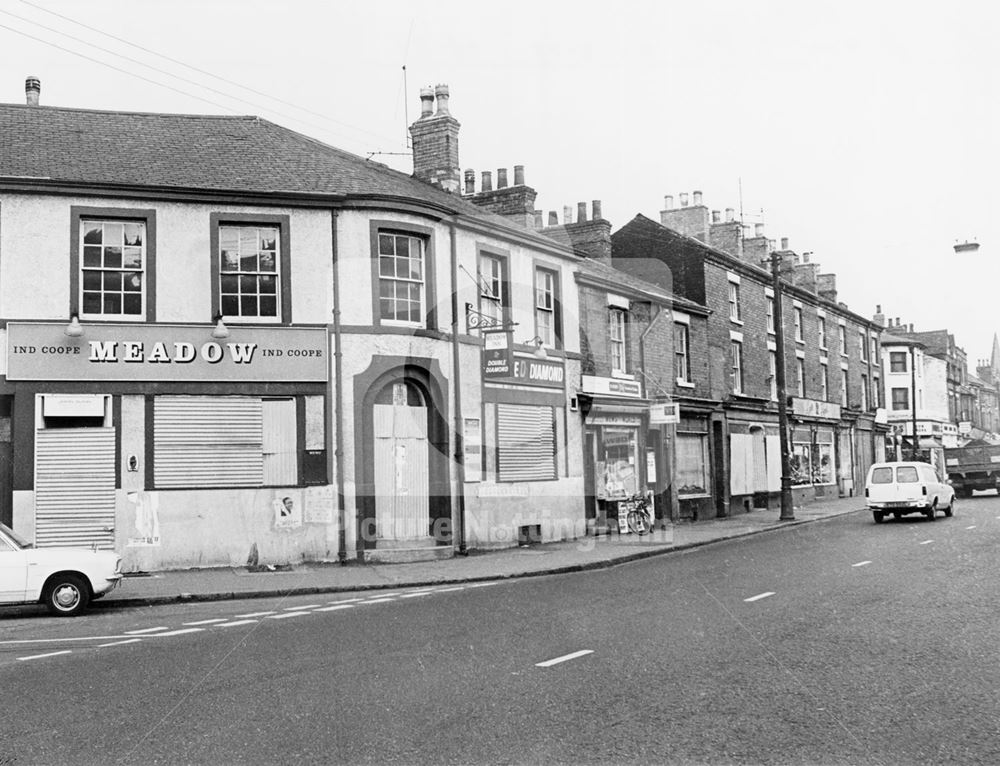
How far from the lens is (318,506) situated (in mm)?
19391

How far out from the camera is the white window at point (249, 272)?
64.0 ft

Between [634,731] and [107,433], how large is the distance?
47.7ft

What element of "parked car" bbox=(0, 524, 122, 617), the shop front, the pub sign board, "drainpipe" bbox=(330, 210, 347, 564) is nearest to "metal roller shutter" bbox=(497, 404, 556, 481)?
"drainpipe" bbox=(330, 210, 347, 564)

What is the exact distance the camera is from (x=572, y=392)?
Result: 25562mm

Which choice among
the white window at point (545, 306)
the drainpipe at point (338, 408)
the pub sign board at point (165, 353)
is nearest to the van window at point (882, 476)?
the white window at point (545, 306)

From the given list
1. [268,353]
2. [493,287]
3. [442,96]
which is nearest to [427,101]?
[442,96]

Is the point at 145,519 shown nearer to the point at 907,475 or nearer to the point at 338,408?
the point at 338,408

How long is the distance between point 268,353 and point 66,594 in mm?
6834

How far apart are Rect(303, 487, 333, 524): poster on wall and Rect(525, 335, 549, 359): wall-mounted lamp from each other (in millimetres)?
6604

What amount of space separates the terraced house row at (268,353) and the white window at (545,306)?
0.20 feet

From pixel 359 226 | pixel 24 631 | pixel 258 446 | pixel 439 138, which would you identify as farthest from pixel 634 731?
pixel 439 138

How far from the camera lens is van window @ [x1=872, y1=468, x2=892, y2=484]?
29156 millimetres

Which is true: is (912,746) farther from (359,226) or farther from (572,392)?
(572,392)

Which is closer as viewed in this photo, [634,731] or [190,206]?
[634,731]
